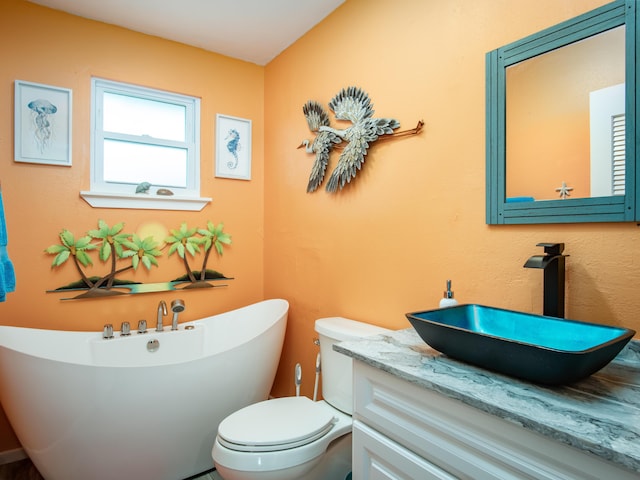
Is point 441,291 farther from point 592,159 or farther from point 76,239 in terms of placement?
point 76,239

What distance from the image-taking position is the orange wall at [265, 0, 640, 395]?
1184 millimetres

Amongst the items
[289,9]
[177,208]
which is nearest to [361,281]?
[177,208]

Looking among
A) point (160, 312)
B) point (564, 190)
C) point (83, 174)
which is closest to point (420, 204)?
point (564, 190)

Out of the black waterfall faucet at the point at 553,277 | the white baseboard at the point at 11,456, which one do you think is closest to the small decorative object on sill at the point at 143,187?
the white baseboard at the point at 11,456

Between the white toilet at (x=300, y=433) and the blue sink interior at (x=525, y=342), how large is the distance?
0.60m

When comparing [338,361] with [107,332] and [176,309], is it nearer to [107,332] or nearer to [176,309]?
[176,309]

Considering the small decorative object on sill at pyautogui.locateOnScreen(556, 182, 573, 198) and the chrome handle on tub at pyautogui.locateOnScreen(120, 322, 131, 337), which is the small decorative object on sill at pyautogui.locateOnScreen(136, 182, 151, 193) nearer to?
the chrome handle on tub at pyautogui.locateOnScreen(120, 322, 131, 337)

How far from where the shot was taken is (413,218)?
5.62ft

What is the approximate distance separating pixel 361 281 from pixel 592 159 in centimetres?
116

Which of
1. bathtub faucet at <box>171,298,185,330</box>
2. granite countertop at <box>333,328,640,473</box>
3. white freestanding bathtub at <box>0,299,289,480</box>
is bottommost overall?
white freestanding bathtub at <box>0,299,289,480</box>

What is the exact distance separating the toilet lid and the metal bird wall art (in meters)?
1.16

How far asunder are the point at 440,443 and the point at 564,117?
1045 millimetres

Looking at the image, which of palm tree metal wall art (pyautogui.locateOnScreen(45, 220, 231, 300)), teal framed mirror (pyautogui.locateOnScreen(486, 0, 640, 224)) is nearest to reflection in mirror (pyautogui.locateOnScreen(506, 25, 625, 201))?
teal framed mirror (pyautogui.locateOnScreen(486, 0, 640, 224))

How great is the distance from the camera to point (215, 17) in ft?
7.63
